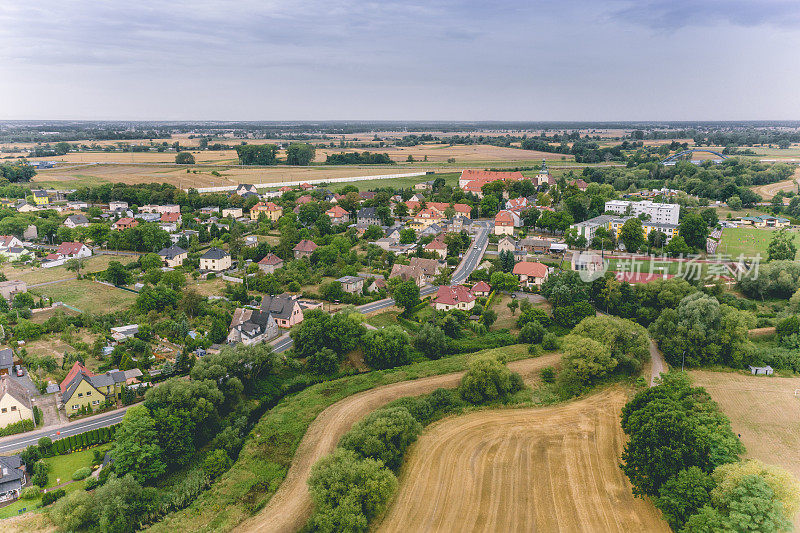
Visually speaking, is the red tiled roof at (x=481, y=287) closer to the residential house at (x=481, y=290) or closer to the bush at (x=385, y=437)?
the residential house at (x=481, y=290)

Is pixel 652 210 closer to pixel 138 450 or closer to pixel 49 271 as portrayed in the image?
pixel 138 450

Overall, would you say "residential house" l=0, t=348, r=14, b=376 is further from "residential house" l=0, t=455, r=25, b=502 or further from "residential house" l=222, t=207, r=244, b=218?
"residential house" l=222, t=207, r=244, b=218

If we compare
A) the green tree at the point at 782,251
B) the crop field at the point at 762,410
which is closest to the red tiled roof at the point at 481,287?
the crop field at the point at 762,410

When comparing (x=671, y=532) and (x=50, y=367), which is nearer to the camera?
(x=671, y=532)

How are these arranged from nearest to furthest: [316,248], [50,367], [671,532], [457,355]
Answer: [671,532] → [50,367] → [457,355] → [316,248]

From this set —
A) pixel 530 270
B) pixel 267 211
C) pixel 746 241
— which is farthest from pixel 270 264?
pixel 746 241

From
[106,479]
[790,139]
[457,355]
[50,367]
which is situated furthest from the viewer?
[790,139]

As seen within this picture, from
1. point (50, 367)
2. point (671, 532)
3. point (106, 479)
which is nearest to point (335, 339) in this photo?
point (106, 479)

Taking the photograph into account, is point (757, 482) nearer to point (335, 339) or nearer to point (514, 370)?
point (514, 370)
